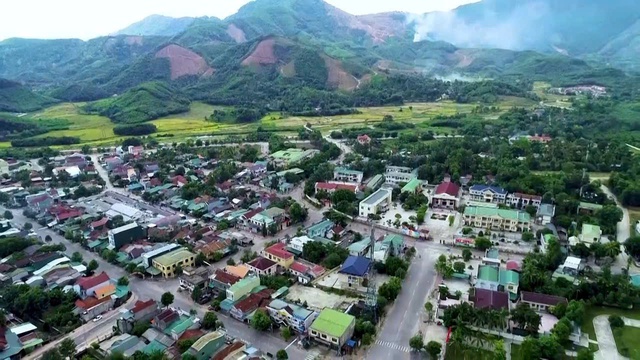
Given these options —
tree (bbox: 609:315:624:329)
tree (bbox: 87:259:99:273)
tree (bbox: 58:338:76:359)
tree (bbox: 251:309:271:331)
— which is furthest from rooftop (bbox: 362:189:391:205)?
tree (bbox: 58:338:76:359)

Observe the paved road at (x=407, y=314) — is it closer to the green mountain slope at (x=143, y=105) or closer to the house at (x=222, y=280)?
the house at (x=222, y=280)

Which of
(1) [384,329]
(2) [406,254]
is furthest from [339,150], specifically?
Answer: (1) [384,329]

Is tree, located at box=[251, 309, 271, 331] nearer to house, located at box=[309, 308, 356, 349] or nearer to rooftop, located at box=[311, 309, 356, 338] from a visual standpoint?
house, located at box=[309, 308, 356, 349]

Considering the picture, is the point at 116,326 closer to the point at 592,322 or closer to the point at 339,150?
the point at 592,322

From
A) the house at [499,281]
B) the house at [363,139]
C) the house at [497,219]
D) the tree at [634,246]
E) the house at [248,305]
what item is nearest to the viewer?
the house at [248,305]

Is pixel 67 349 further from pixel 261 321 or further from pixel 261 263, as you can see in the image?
pixel 261 263

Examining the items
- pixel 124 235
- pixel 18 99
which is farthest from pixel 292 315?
pixel 18 99

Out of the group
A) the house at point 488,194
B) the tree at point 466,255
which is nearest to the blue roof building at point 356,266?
the tree at point 466,255
